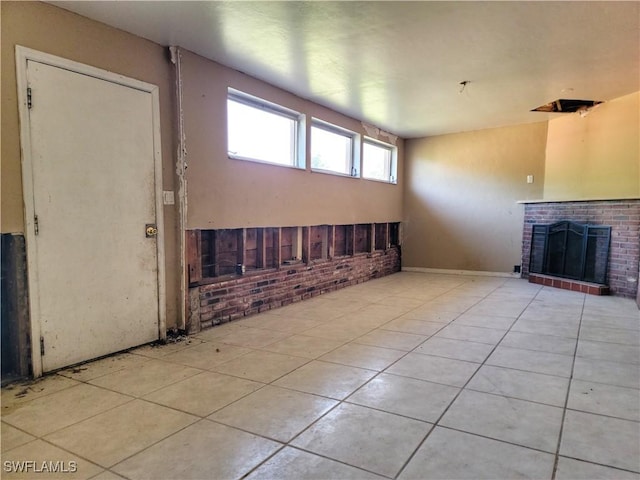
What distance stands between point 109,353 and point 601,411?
11.4 feet

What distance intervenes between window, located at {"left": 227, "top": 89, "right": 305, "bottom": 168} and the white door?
1037mm

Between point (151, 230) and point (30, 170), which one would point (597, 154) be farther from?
point (30, 170)

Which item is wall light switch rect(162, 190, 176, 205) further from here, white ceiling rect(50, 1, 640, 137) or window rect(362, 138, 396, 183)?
window rect(362, 138, 396, 183)

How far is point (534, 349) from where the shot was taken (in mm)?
3312

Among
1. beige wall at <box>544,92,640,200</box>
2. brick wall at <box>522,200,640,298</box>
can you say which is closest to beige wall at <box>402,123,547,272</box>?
beige wall at <box>544,92,640,200</box>

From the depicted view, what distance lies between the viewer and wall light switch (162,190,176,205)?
3.60 m

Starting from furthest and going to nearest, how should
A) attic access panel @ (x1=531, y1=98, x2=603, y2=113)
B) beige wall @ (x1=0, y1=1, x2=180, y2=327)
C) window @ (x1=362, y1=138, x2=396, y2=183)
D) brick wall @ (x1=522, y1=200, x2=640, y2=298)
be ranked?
window @ (x1=362, y1=138, x2=396, y2=183) → attic access panel @ (x1=531, y1=98, x2=603, y2=113) → brick wall @ (x1=522, y1=200, x2=640, y2=298) → beige wall @ (x1=0, y1=1, x2=180, y2=327)

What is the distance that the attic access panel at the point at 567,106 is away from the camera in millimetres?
5799

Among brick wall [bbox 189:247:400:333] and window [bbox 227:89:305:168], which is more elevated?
window [bbox 227:89:305:168]

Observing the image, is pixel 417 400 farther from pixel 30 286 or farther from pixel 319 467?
pixel 30 286

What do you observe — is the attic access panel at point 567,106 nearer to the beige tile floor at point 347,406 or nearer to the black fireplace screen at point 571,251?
the black fireplace screen at point 571,251

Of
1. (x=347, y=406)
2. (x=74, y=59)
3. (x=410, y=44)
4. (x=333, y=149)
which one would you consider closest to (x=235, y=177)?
(x=74, y=59)
